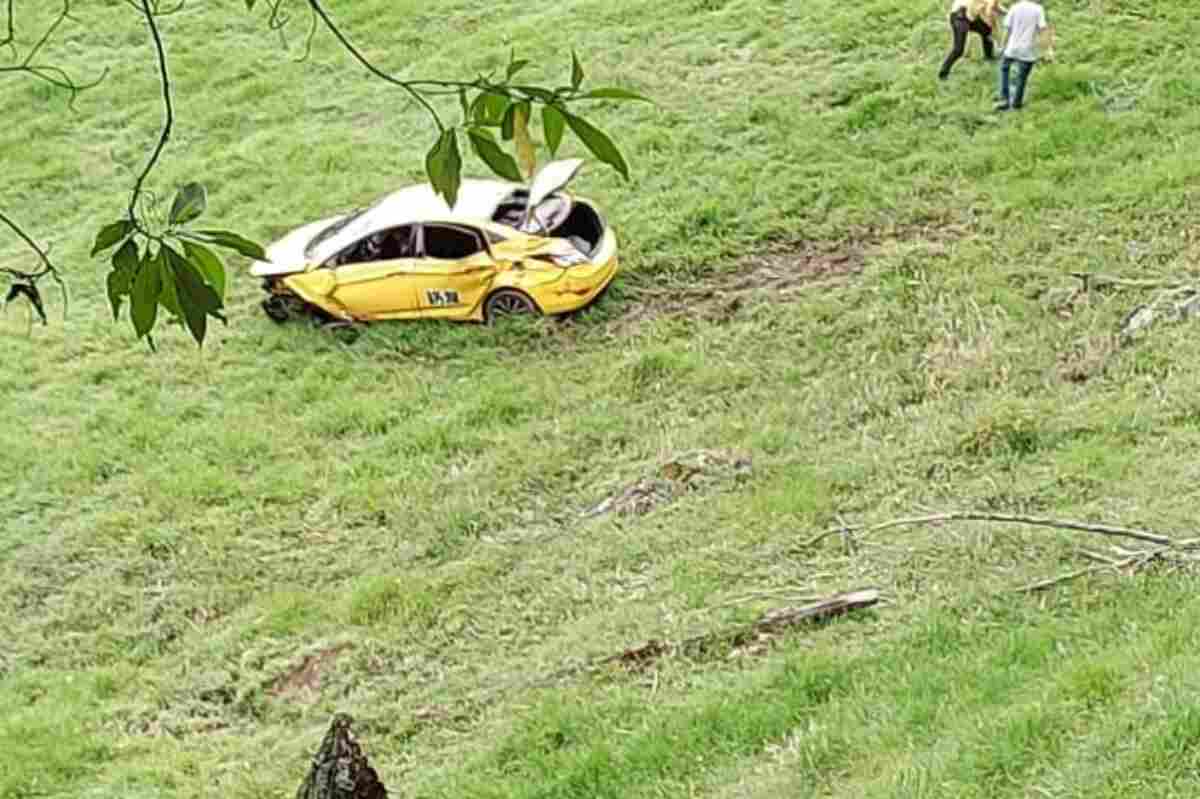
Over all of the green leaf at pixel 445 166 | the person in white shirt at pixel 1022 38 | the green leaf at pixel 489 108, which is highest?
the green leaf at pixel 489 108

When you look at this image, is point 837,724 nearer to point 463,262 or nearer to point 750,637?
point 750,637

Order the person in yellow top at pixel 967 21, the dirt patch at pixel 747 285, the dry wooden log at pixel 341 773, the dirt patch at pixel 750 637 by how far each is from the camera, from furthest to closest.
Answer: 1. the person in yellow top at pixel 967 21
2. the dirt patch at pixel 747 285
3. the dirt patch at pixel 750 637
4. the dry wooden log at pixel 341 773

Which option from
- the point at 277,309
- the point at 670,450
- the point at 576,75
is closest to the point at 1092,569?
the point at 670,450

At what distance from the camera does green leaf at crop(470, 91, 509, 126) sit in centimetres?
184

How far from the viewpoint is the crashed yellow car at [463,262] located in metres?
A: 13.7

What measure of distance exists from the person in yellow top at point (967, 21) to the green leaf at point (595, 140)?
49.4 feet

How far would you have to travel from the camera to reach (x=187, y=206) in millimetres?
1794

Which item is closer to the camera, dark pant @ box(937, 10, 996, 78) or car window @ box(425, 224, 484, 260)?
car window @ box(425, 224, 484, 260)

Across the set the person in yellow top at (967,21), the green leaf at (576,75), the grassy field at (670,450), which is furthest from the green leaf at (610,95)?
the person in yellow top at (967,21)

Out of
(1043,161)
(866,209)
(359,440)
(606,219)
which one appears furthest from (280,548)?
(1043,161)

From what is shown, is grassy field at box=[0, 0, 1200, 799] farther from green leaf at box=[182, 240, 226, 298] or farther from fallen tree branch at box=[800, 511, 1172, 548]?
green leaf at box=[182, 240, 226, 298]

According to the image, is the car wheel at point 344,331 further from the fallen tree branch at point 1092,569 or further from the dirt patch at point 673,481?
the fallen tree branch at point 1092,569

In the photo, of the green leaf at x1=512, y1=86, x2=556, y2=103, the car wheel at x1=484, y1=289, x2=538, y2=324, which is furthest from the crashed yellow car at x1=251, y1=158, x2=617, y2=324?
the green leaf at x1=512, y1=86, x2=556, y2=103

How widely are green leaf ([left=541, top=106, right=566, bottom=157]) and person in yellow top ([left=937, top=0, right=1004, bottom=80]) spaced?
1496 centimetres
